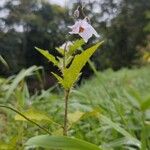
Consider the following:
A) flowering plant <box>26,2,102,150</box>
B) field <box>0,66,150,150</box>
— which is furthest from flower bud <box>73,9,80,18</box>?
field <box>0,66,150,150</box>

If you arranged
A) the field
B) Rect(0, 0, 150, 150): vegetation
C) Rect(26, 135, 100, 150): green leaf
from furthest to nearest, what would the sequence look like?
the field → Rect(0, 0, 150, 150): vegetation → Rect(26, 135, 100, 150): green leaf

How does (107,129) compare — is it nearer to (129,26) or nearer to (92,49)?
(92,49)

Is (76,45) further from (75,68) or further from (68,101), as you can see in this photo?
(68,101)

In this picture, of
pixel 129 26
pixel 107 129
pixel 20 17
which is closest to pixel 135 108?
pixel 107 129

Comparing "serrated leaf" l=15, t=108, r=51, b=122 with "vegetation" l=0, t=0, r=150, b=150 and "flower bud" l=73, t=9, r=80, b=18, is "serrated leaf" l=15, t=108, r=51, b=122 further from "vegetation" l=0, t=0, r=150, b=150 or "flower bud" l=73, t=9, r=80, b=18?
"flower bud" l=73, t=9, r=80, b=18

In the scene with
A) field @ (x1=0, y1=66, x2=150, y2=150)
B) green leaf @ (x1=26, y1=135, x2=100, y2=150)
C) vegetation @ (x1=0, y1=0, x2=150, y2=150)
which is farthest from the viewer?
field @ (x1=0, y1=66, x2=150, y2=150)

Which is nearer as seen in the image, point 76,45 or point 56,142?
point 56,142

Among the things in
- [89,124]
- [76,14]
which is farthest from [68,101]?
[76,14]

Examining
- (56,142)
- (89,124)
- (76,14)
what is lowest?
(89,124)

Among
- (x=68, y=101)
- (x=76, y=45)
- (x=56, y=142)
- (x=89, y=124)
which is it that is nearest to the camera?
(x=56, y=142)

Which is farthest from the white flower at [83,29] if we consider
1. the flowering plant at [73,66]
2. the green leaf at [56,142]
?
the green leaf at [56,142]
